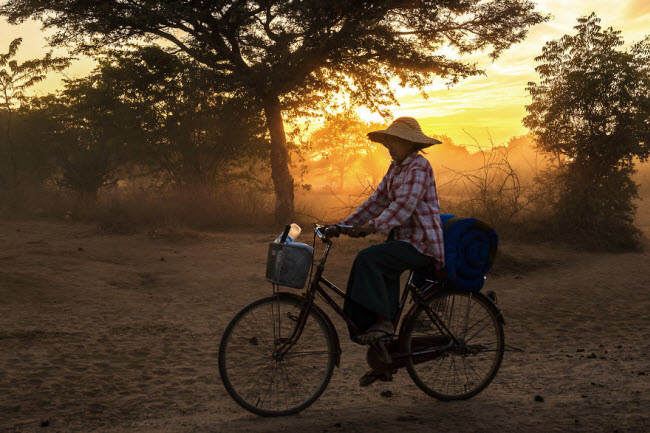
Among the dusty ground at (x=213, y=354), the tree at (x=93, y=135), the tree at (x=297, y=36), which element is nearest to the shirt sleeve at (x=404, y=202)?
the dusty ground at (x=213, y=354)

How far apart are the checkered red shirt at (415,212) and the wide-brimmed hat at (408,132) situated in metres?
0.11

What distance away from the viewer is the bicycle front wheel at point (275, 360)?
11.7 feet

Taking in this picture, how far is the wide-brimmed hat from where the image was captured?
3756 millimetres

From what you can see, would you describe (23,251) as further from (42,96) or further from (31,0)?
(42,96)

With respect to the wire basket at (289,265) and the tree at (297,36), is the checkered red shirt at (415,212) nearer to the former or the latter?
the wire basket at (289,265)

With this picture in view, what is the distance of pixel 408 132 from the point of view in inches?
151

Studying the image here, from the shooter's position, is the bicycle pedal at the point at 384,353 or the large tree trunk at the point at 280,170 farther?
the large tree trunk at the point at 280,170

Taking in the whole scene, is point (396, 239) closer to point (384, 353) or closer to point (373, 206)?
point (373, 206)

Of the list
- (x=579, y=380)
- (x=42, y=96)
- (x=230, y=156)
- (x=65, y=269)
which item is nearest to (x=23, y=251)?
(x=65, y=269)

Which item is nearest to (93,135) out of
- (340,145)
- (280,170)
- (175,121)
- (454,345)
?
(175,121)

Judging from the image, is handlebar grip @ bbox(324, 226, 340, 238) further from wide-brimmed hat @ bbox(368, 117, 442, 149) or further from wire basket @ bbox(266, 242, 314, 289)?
wide-brimmed hat @ bbox(368, 117, 442, 149)

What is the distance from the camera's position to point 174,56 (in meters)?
20.7

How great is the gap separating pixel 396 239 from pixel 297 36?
12702 mm

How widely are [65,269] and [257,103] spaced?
32.9ft
